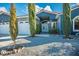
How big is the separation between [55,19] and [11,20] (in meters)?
0.63

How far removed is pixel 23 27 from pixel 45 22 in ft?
1.06

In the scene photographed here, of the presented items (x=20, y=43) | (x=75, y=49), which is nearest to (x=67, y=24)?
(x=75, y=49)

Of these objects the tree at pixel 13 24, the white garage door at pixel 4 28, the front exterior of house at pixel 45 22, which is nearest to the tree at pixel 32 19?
the front exterior of house at pixel 45 22

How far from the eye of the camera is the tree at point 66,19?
3457mm

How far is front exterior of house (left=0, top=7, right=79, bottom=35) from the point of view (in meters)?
3.46

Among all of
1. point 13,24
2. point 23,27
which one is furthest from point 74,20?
point 13,24

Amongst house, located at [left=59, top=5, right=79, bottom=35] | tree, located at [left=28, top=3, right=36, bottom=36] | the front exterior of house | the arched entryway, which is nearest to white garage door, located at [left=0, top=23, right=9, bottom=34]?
the front exterior of house

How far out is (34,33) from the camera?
352 centimetres

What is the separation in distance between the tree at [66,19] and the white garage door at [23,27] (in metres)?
0.53

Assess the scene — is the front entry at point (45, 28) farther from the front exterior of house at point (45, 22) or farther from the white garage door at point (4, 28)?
the white garage door at point (4, 28)

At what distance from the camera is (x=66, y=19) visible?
3484mm

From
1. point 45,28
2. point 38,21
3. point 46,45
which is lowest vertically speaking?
point 46,45

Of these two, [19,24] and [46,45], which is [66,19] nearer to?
[46,45]

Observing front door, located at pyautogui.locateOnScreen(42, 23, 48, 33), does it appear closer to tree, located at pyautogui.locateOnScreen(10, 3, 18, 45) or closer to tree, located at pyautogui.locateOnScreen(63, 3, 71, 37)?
tree, located at pyautogui.locateOnScreen(63, 3, 71, 37)
